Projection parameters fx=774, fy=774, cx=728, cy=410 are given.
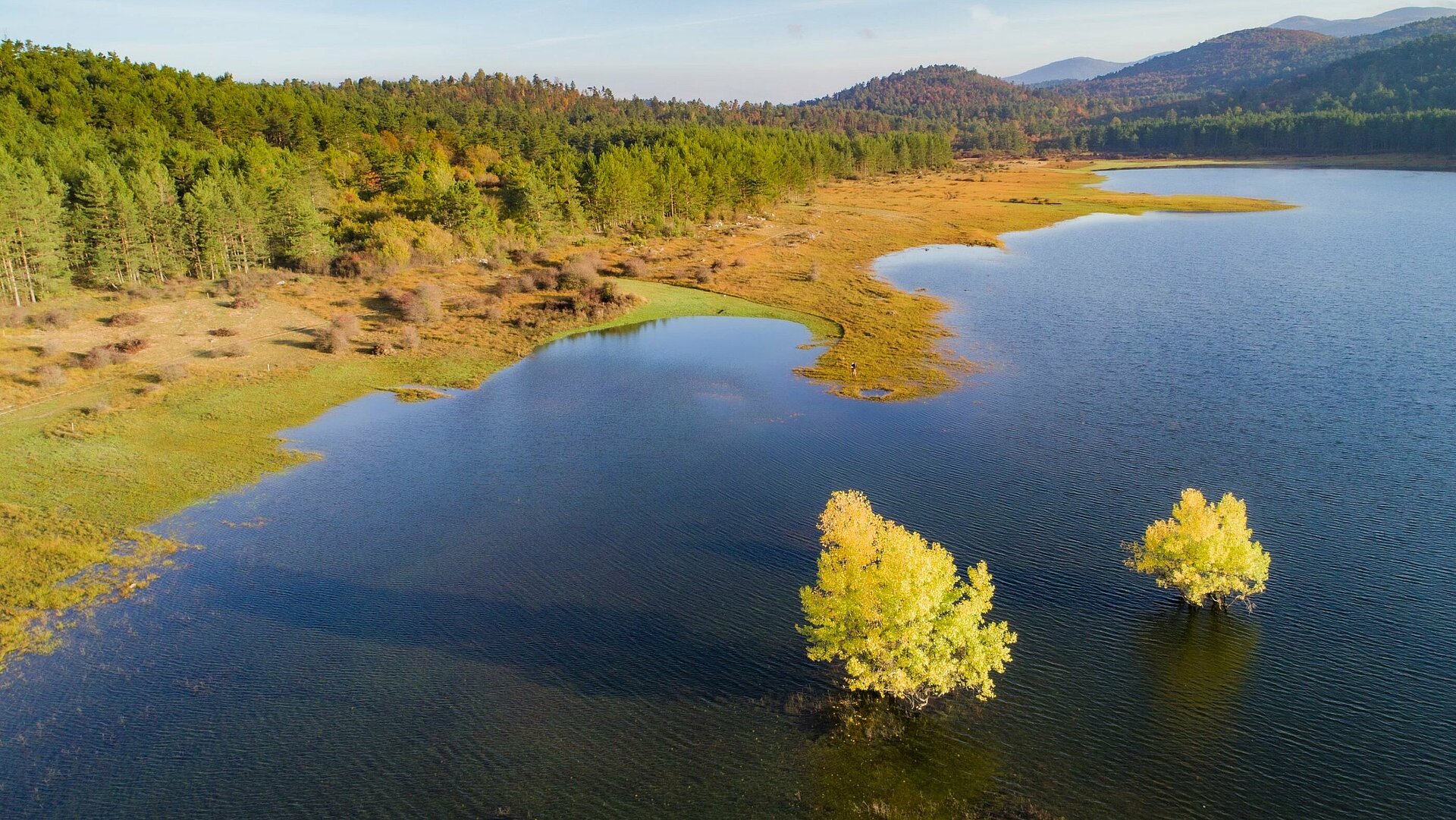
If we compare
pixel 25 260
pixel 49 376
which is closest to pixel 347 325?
pixel 49 376

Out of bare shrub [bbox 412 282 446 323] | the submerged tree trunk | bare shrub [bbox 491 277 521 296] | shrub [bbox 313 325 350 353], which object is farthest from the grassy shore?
the submerged tree trunk

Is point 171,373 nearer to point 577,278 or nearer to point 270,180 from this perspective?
point 270,180

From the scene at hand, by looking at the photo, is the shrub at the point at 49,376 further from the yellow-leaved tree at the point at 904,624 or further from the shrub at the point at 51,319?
the yellow-leaved tree at the point at 904,624

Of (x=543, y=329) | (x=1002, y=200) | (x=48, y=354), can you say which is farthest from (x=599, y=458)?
(x=1002, y=200)

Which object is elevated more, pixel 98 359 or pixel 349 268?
pixel 349 268

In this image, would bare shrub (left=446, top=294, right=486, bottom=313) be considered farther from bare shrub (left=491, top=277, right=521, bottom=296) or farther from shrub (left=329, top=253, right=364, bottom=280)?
→ shrub (left=329, top=253, right=364, bottom=280)

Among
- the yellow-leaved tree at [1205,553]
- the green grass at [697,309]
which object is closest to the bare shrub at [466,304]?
the green grass at [697,309]

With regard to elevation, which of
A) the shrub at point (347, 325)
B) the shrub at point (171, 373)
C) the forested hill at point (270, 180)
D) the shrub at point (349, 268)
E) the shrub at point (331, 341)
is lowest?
the shrub at point (171, 373)
